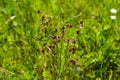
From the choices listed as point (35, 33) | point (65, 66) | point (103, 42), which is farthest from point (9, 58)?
point (103, 42)

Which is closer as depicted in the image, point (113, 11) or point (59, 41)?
point (59, 41)

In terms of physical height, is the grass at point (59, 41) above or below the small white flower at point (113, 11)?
below

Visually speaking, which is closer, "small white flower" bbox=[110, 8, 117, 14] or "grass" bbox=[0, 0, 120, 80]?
"grass" bbox=[0, 0, 120, 80]

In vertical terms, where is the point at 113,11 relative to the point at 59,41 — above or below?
above

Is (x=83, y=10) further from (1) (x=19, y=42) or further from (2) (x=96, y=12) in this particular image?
(1) (x=19, y=42)

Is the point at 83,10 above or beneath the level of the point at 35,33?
above

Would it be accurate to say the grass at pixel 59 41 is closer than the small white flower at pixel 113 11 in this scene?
Yes

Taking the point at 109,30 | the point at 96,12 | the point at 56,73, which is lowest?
the point at 56,73

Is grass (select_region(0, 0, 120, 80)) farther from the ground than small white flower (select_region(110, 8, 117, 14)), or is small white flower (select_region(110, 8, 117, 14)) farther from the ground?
small white flower (select_region(110, 8, 117, 14))
